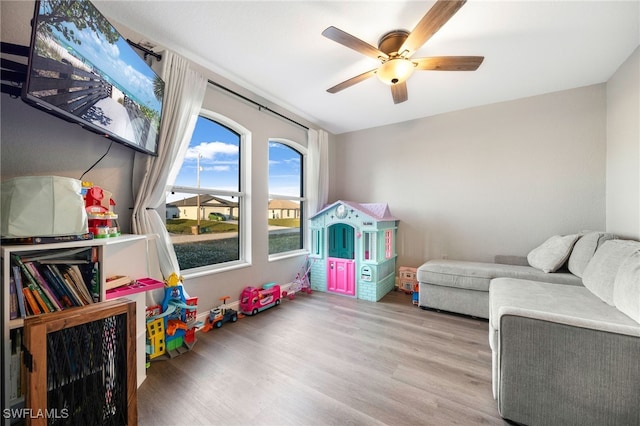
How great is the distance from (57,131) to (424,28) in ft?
8.09

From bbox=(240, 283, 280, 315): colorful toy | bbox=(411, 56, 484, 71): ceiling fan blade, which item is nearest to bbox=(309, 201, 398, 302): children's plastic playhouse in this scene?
bbox=(240, 283, 280, 315): colorful toy

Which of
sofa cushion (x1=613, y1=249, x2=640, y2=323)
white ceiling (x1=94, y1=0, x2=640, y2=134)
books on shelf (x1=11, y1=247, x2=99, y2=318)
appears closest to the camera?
books on shelf (x1=11, y1=247, x2=99, y2=318)

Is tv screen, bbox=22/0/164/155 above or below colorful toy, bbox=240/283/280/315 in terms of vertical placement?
above

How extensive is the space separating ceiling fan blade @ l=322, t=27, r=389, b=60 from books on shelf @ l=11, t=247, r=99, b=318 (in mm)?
1965

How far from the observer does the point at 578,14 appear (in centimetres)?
169

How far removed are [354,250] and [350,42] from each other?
7.91 feet

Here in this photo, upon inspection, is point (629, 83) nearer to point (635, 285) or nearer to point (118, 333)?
point (635, 285)

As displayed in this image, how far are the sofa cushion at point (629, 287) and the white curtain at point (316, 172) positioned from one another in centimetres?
299

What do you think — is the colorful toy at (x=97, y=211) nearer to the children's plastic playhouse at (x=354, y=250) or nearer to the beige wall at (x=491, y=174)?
the children's plastic playhouse at (x=354, y=250)

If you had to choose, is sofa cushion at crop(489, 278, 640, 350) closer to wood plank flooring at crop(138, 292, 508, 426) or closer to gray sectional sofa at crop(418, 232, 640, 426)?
gray sectional sofa at crop(418, 232, 640, 426)

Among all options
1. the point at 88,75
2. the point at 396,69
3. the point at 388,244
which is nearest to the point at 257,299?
the point at 388,244

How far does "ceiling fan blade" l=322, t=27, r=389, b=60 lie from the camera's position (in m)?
1.57

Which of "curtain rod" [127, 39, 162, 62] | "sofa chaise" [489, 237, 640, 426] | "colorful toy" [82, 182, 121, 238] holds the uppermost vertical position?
"curtain rod" [127, 39, 162, 62]

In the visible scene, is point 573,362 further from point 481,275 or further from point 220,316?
point 220,316
